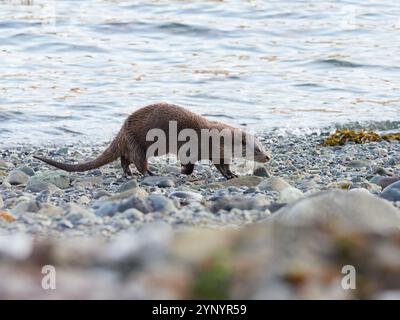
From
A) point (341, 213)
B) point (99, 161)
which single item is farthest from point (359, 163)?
point (341, 213)

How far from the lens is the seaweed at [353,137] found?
943cm

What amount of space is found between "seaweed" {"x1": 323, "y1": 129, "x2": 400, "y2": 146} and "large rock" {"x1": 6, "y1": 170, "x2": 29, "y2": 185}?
11.7 ft

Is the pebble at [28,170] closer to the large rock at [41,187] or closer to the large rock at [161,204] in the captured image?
the large rock at [41,187]

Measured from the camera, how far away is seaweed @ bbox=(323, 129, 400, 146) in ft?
30.9

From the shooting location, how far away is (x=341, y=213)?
3598 mm

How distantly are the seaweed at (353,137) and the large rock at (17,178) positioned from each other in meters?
3.57

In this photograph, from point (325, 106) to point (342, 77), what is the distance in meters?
1.64

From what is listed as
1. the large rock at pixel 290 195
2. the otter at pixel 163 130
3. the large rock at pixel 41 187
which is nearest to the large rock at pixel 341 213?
the large rock at pixel 290 195

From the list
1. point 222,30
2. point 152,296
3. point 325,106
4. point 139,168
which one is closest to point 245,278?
point 152,296

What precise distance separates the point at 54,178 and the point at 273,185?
6.06 ft

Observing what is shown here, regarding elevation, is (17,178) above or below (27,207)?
below

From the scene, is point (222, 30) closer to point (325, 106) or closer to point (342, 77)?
point (342, 77)

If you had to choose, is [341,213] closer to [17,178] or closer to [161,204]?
[161,204]

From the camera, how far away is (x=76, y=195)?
644 cm
